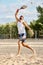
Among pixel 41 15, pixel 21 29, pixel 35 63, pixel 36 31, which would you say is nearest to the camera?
pixel 35 63

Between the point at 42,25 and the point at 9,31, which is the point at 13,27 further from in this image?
the point at 42,25

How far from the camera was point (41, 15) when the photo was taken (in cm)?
5869

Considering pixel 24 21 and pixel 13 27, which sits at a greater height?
pixel 24 21

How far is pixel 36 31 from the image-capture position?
54.2 meters

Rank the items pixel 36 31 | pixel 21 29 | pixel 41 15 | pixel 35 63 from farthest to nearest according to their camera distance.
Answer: pixel 41 15
pixel 36 31
pixel 21 29
pixel 35 63

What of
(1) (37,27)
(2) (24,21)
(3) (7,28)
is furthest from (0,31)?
(2) (24,21)

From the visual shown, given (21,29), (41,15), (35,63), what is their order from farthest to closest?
(41,15), (21,29), (35,63)

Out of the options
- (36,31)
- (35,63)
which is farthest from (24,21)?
Answer: (36,31)

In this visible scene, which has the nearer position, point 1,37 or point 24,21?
point 24,21

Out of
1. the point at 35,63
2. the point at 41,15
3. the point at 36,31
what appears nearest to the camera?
the point at 35,63

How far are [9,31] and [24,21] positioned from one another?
42715mm

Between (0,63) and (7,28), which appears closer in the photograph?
(0,63)

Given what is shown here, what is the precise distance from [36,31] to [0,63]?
43.0m

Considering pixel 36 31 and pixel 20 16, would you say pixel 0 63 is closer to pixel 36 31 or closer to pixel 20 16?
pixel 20 16
